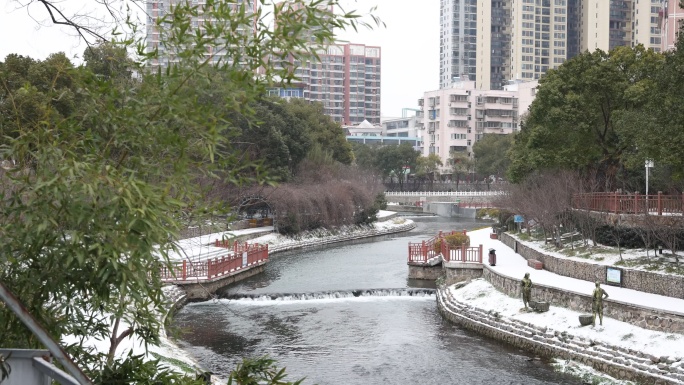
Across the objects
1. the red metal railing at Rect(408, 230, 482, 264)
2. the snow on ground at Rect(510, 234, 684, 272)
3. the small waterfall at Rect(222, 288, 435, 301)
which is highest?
the snow on ground at Rect(510, 234, 684, 272)

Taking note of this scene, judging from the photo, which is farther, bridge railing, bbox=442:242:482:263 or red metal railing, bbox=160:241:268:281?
bridge railing, bbox=442:242:482:263

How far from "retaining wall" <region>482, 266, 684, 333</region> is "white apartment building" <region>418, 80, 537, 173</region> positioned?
76734 millimetres

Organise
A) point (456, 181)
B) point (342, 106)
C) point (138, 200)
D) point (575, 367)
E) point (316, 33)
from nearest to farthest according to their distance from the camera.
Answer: point (138, 200), point (316, 33), point (575, 367), point (456, 181), point (342, 106)

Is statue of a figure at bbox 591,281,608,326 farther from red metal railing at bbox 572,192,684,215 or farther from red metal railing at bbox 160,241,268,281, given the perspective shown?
red metal railing at bbox 160,241,268,281

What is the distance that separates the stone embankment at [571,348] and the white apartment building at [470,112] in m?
78.1

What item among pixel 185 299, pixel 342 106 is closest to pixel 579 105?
pixel 185 299

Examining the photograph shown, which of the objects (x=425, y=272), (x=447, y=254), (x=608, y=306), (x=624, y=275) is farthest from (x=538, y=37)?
(x=608, y=306)

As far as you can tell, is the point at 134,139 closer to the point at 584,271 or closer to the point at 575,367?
the point at 575,367

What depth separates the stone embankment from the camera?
52.3 feet

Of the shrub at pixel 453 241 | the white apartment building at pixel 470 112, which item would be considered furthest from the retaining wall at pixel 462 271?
the white apartment building at pixel 470 112

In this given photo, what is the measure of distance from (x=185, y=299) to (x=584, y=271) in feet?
42.5

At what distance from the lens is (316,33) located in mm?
5633

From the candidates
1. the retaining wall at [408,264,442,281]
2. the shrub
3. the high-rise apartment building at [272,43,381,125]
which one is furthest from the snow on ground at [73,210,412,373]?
the high-rise apartment building at [272,43,381,125]

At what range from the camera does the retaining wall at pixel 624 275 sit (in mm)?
19889
